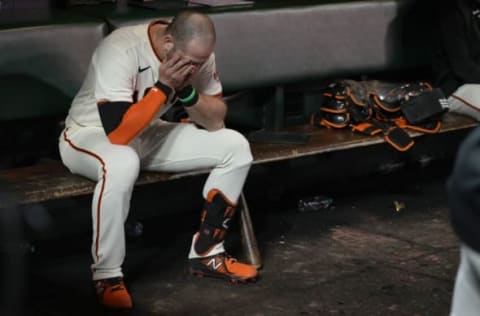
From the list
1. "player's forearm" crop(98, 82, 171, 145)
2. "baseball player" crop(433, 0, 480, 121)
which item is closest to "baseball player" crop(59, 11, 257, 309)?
"player's forearm" crop(98, 82, 171, 145)

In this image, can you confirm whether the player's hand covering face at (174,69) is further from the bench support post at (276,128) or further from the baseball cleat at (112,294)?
the bench support post at (276,128)

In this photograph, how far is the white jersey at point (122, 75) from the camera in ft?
15.5

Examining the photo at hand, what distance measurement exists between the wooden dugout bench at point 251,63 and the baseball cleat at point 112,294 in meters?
0.39

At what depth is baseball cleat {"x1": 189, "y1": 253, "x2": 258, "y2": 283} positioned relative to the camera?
5.15 m

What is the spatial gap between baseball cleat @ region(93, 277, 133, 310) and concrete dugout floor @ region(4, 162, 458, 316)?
56mm

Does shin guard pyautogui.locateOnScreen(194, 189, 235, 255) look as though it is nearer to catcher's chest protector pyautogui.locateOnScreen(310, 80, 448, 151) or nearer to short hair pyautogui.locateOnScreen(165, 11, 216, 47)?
short hair pyautogui.locateOnScreen(165, 11, 216, 47)

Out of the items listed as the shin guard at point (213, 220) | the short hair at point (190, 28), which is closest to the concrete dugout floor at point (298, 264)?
the shin guard at point (213, 220)

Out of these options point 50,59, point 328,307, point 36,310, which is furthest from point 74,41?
point 328,307

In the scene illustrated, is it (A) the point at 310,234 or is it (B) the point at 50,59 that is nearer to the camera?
(B) the point at 50,59

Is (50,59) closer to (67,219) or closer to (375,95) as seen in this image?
(67,219)

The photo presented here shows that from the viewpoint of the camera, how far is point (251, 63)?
5.94m

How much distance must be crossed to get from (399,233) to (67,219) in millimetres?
1695

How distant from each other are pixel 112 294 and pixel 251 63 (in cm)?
166

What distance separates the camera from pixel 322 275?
5.29m
